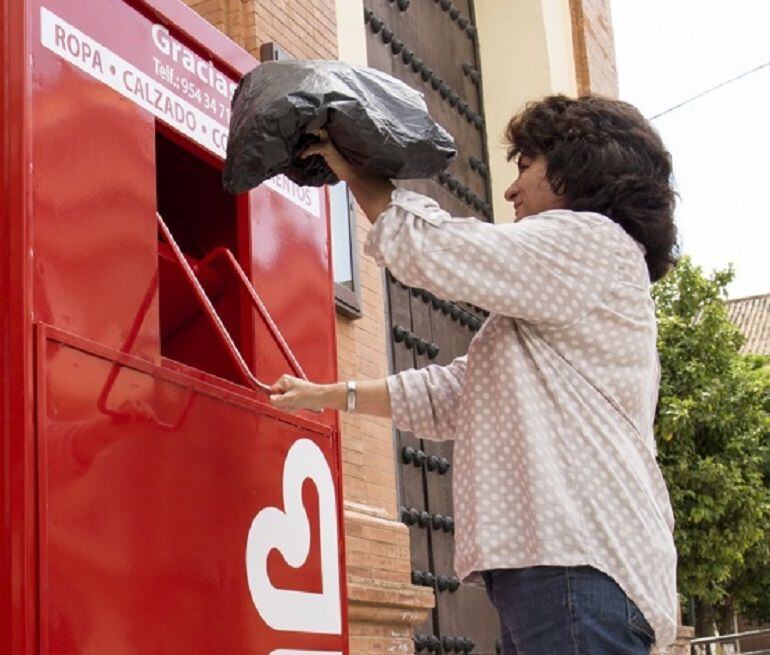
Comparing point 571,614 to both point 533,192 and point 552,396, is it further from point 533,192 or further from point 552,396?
point 533,192

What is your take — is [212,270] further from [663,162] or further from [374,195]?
[663,162]

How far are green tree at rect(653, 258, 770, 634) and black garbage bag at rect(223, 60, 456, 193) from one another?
13.4 meters

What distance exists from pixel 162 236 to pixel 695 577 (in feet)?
46.5

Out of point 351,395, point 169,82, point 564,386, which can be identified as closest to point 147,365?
point 351,395

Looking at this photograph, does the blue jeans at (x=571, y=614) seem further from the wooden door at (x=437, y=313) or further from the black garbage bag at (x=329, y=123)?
the wooden door at (x=437, y=313)

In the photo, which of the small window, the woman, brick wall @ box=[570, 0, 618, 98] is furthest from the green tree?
the woman

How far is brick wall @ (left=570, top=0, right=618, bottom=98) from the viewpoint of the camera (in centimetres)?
755

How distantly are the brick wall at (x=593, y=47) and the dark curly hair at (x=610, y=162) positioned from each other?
16.9ft

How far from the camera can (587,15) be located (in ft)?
25.4

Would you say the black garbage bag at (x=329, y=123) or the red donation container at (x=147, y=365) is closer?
the red donation container at (x=147, y=365)

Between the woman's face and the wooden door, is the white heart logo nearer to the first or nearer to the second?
the woman's face

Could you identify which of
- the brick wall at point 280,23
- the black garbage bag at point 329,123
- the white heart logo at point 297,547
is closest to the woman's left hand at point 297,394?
the white heart logo at point 297,547

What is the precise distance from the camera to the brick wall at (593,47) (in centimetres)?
755

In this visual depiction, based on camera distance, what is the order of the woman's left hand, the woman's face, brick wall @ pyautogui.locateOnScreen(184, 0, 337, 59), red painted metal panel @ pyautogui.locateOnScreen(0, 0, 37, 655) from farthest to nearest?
1. brick wall @ pyautogui.locateOnScreen(184, 0, 337, 59)
2. the woman's left hand
3. the woman's face
4. red painted metal panel @ pyautogui.locateOnScreen(0, 0, 37, 655)
